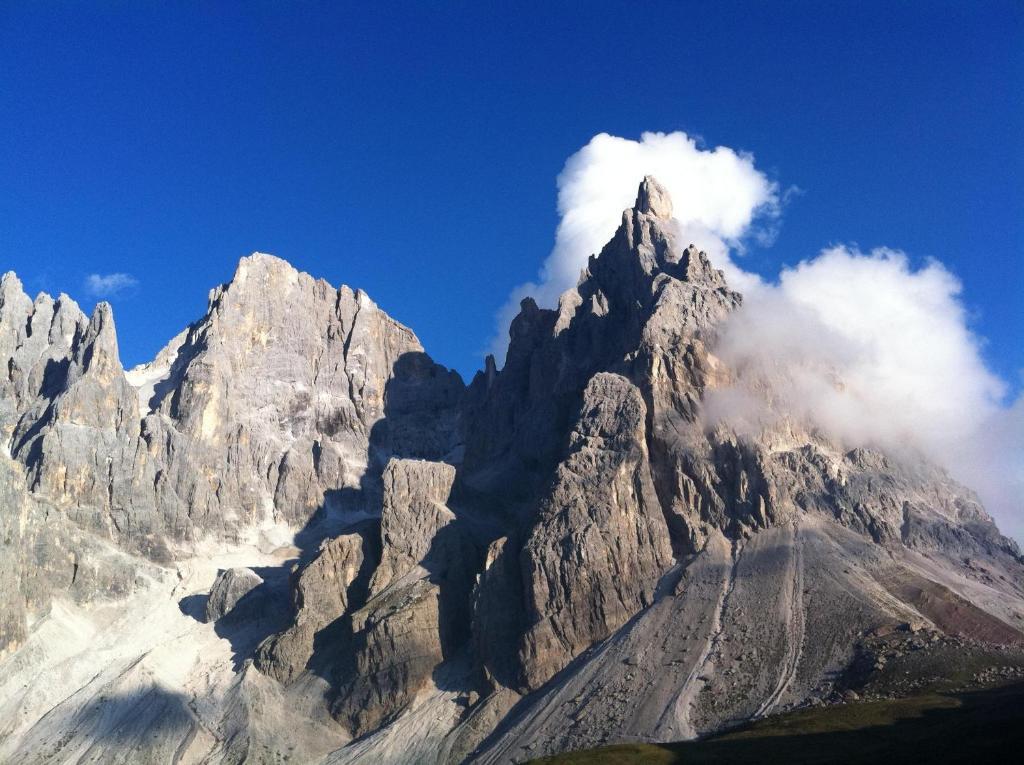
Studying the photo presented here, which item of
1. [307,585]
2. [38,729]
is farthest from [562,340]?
[38,729]

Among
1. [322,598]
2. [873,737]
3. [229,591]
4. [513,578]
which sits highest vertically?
[229,591]

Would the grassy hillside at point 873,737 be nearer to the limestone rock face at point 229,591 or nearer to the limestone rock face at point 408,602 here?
the limestone rock face at point 408,602

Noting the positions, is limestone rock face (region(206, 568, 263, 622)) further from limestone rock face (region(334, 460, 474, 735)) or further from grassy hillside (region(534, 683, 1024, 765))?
grassy hillside (region(534, 683, 1024, 765))

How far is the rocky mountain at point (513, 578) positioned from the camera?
Result: 113 m

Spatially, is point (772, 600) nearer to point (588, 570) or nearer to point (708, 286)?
point (588, 570)

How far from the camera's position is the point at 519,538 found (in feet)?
455

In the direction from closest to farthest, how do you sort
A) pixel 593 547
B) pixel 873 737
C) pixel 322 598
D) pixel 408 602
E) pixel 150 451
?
pixel 873 737
pixel 593 547
pixel 408 602
pixel 322 598
pixel 150 451

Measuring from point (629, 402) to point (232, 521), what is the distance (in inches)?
3258

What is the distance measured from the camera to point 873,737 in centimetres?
8569

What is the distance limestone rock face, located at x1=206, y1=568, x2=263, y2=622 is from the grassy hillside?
74.1 metres

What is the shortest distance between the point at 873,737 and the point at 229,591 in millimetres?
104234

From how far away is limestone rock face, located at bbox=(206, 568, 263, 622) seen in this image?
155 meters

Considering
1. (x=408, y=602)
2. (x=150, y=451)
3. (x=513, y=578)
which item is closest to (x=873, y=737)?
(x=513, y=578)

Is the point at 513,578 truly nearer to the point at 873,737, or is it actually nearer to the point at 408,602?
the point at 408,602
